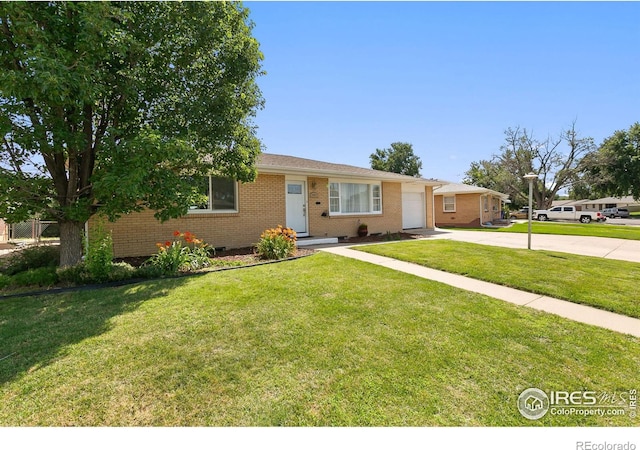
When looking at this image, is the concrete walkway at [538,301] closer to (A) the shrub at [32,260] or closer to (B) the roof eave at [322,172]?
(B) the roof eave at [322,172]

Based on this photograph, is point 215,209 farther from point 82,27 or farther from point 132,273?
point 82,27

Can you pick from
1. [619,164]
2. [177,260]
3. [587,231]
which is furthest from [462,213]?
[619,164]

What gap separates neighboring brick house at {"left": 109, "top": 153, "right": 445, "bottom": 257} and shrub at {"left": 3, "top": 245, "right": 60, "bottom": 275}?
1.33m

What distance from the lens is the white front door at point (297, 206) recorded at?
1100cm

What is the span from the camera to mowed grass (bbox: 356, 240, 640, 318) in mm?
4586

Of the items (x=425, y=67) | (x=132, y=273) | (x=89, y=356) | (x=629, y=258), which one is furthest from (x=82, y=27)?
(x=629, y=258)

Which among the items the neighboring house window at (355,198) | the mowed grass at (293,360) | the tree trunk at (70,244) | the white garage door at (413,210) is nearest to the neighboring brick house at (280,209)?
the neighboring house window at (355,198)

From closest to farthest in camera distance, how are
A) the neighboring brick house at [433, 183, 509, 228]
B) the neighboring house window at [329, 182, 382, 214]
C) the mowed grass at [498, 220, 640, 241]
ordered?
the neighboring house window at [329, 182, 382, 214]
the mowed grass at [498, 220, 640, 241]
the neighboring brick house at [433, 183, 509, 228]

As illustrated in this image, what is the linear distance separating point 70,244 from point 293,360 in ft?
18.6

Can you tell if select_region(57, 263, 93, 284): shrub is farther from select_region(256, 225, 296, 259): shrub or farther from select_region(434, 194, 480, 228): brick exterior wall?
select_region(434, 194, 480, 228): brick exterior wall

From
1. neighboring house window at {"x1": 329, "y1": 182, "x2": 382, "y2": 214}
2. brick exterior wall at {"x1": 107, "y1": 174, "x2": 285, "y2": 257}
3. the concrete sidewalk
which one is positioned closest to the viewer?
the concrete sidewalk

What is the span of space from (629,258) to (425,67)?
7.73m

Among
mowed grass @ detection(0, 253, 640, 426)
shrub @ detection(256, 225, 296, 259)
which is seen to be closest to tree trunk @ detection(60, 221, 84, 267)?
mowed grass @ detection(0, 253, 640, 426)
